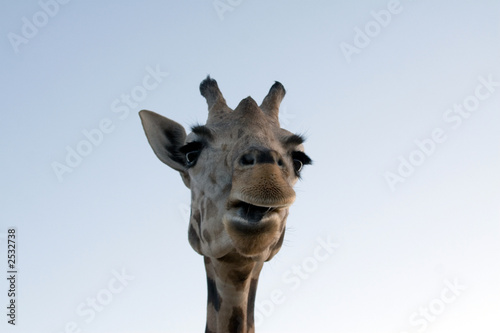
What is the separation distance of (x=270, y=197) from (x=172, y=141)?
2.80 meters

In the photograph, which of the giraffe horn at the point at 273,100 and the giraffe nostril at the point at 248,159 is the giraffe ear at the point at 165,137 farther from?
the giraffe nostril at the point at 248,159

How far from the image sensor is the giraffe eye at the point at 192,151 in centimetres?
555

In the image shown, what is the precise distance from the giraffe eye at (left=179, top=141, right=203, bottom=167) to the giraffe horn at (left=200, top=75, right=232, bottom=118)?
93 cm

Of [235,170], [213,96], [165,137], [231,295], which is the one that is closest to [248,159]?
[235,170]

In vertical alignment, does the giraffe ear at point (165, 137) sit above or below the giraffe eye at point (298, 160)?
above

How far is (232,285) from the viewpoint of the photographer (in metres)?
5.46

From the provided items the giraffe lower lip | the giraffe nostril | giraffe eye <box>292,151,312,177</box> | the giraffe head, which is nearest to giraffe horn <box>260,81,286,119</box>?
the giraffe head

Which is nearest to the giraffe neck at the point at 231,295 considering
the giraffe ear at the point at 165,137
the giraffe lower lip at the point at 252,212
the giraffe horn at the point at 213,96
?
the giraffe lower lip at the point at 252,212

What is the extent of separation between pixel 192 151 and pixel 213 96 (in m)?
1.42

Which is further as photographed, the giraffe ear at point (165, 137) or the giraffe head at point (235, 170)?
the giraffe ear at point (165, 137)

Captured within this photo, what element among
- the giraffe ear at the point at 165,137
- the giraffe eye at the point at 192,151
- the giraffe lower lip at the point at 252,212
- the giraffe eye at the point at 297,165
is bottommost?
the giraffe lower lip at the point at 252,212

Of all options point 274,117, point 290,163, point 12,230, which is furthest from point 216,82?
point 12,230

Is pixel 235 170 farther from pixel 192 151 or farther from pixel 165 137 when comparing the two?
pixel 165 137

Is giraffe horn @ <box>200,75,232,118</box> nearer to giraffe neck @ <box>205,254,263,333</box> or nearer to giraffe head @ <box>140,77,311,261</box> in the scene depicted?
giraffe head @ <box>140,77,311,261</box>
